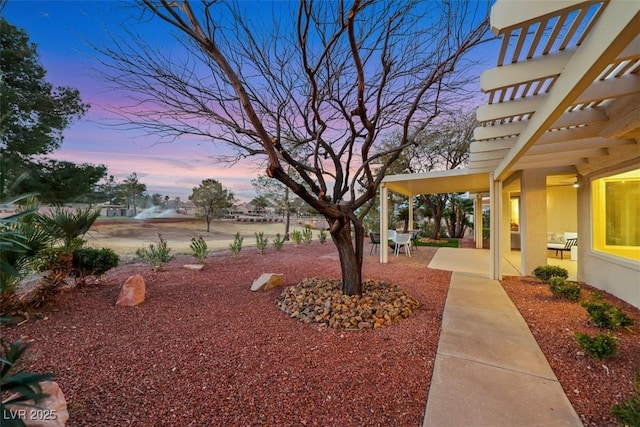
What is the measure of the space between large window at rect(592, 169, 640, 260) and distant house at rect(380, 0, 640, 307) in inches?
0.8

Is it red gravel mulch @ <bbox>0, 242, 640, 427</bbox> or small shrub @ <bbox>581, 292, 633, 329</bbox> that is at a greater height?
small shrub @ <bbox>581, 292, 633, 329</bbox>

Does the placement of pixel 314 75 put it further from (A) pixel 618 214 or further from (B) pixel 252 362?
(A) pixel 618 214

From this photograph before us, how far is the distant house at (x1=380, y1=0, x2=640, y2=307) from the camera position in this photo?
5.55 ft

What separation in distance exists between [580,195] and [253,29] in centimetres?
733

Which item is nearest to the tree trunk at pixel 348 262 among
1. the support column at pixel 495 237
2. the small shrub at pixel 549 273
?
the support column at pixel 495 237

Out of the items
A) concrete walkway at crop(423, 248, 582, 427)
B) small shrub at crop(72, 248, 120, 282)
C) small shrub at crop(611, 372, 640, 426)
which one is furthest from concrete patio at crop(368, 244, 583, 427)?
small shrub at crop(72, 248, 120, 282)

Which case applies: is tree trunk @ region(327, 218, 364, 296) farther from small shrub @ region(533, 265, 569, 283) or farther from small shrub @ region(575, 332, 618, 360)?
small shrub @ region(533, 265, 569, 283)

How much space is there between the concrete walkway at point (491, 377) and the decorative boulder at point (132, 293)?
4.09 m

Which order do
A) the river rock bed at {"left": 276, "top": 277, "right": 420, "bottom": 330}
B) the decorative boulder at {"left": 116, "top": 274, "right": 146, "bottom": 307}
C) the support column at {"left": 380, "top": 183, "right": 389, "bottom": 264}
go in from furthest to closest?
the support column at {"left": 380, "top": 183, "right": 389, "bottom": 264} → the decorative boulder at {"left": 116, "top": 274, "right": 146, "bottom": 307} → the river rock bed at {"left": 276, "top": 277, "right": 420, "bottom": 330}

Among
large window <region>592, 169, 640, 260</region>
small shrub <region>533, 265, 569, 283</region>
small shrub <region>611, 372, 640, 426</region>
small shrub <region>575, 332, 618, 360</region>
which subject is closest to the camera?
small shrub <region>611, 372, 640, 426</region>

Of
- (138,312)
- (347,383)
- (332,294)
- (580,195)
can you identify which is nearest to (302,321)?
(332,294)

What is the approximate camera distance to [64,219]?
3.91m

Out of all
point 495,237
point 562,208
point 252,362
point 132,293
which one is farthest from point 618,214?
point 132,293

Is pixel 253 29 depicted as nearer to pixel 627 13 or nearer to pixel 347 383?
pixel 627 13
